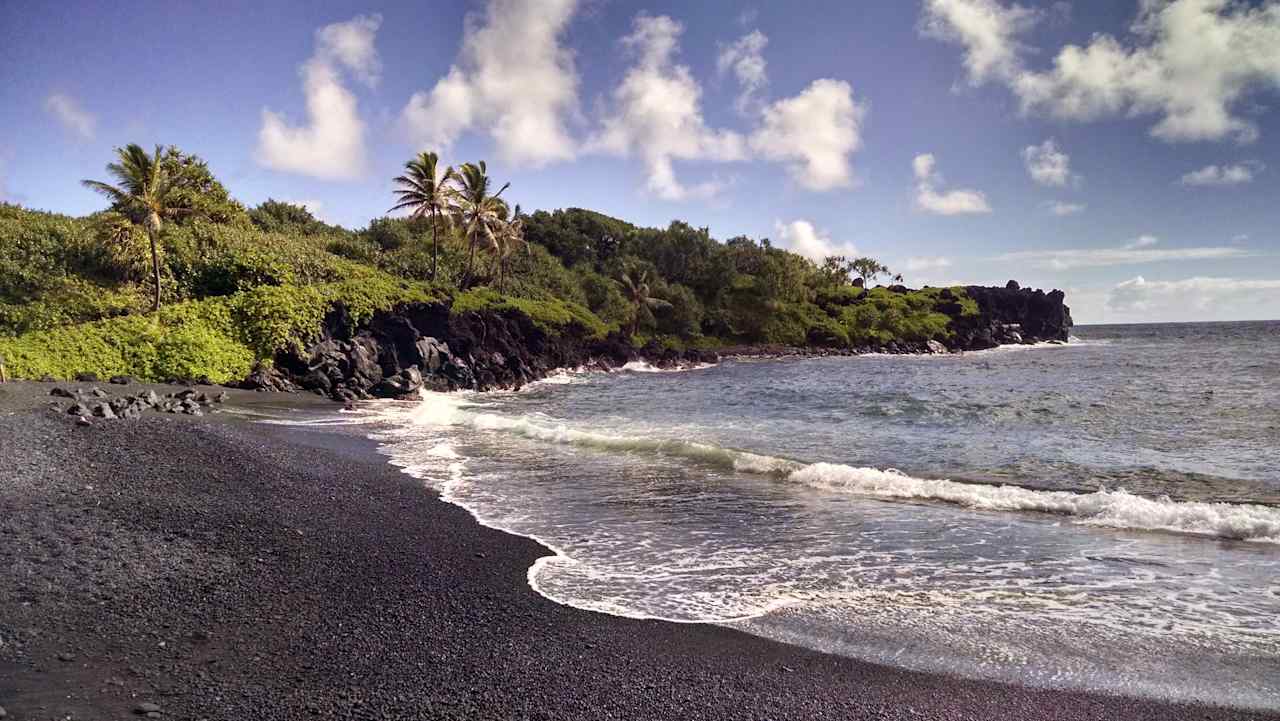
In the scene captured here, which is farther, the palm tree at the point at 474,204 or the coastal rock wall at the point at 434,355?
the palm tree at the point at 474,204

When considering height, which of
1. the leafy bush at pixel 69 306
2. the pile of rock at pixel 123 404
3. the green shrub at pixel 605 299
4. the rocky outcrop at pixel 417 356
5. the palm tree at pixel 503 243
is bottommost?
the pile of rock at pixel 123 404

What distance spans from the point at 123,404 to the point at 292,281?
70.7ft

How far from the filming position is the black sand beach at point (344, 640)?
559 cm

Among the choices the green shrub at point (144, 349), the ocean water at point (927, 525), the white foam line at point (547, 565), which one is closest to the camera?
the ocean water at point (927, 525)

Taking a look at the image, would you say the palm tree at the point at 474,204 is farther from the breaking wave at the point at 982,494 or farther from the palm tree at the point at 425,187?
the breaking wave at the point at 982,494

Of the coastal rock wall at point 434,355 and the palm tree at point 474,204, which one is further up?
the palm tree at point 474,204

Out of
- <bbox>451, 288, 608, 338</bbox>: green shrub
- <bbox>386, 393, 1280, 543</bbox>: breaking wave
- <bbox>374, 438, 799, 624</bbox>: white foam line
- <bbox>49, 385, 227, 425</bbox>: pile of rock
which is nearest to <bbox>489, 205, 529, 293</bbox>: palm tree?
<bbox>451, 288, 608, 338</bbox>: green shrub

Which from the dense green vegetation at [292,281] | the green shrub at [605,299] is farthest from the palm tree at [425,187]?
the green shrub at [605,299]

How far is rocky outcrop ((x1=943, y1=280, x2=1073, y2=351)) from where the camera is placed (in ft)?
343

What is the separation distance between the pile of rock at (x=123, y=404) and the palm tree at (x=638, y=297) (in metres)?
55.6

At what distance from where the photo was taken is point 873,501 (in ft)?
47.5

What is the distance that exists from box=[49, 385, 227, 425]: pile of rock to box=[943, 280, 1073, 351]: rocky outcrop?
101804 mm

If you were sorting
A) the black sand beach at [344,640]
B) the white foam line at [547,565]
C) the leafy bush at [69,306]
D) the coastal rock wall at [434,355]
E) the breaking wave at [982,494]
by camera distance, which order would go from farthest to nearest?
1. the coastal rock wall at [434,355]
2. the leafy bush at [69,306]
3. the breaking wave at [982,494]
4. the white foam line at [547,565]
5. the black sand beach at [344,640]

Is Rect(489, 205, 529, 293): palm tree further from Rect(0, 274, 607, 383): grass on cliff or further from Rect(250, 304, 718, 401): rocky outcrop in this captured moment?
Rect(0, 274, 607, 383): grass on cliff
